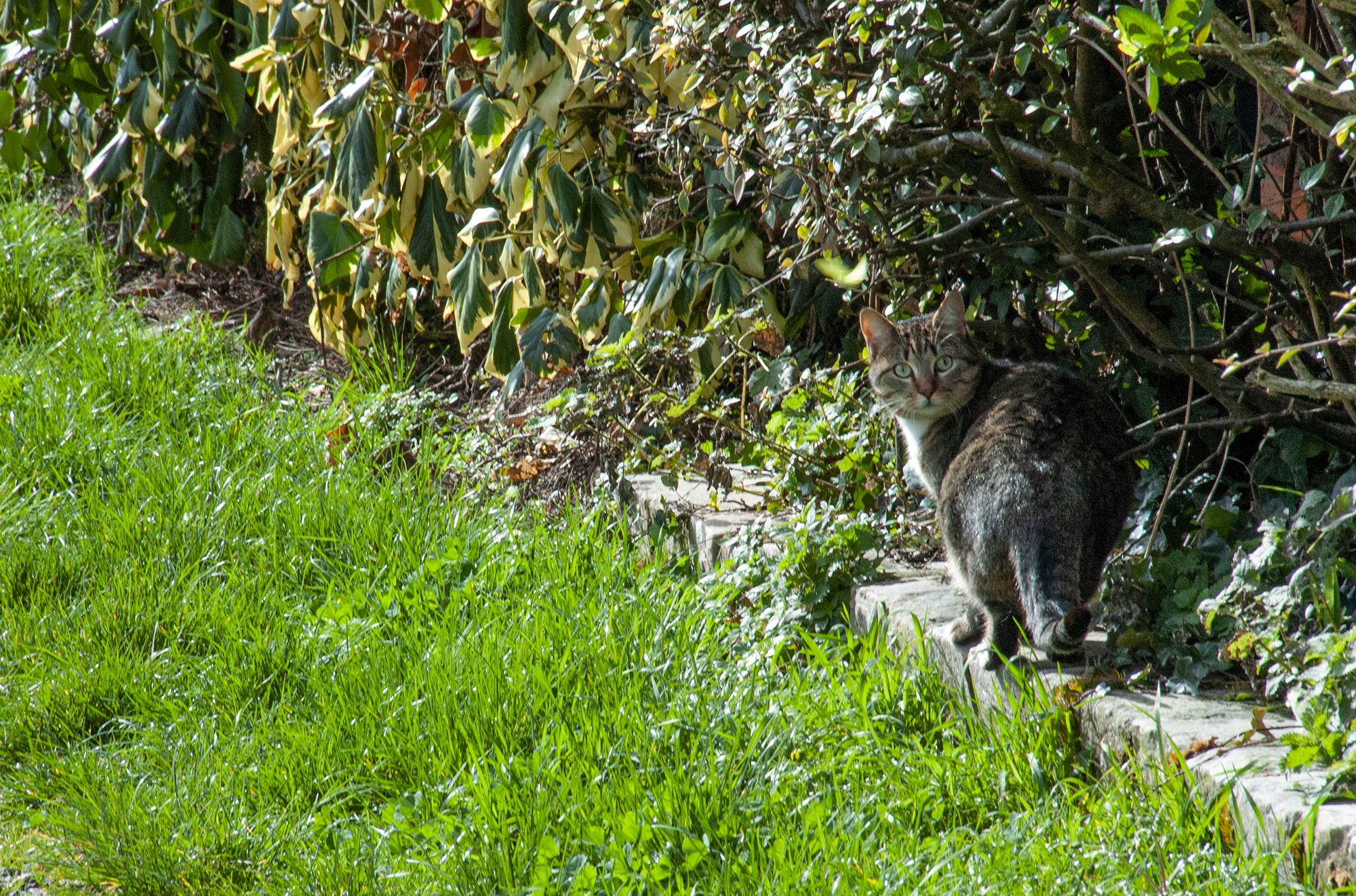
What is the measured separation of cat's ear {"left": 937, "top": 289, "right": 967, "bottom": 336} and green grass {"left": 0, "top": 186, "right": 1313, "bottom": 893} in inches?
28.9

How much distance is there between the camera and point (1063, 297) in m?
2.98

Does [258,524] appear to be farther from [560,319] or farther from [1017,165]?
[1017,165]

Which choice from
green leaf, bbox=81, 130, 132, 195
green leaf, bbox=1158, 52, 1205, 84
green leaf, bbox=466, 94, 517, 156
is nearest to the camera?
green leaf, bbox=1158, 52, 1205, 84

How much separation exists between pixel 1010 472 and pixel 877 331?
0.62 metres

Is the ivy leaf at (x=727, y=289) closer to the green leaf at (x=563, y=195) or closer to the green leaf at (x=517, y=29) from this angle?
the green leaf at (x=563, y=195)

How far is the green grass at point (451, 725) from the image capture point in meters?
1.99

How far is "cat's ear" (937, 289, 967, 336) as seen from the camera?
2.73 meters

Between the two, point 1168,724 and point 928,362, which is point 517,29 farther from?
point 1168,724

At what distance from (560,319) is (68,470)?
1.61 m

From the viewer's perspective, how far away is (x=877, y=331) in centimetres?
281

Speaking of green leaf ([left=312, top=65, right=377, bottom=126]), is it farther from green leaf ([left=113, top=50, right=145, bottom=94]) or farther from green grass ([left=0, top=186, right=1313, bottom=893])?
green leaf ([left=113, top=50, right=145, bottom=94])

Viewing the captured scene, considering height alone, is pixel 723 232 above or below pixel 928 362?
above

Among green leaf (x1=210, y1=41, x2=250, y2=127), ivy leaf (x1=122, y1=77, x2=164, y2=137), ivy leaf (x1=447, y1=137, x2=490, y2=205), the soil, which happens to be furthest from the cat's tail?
ivy leaf (x1=122, y1=77, x2=164, y2=137)

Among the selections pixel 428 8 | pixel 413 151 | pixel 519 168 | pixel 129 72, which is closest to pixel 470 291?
pixel 519 168
